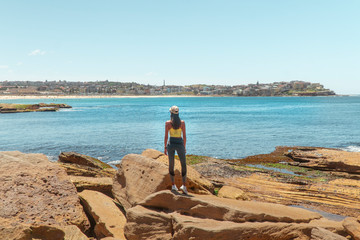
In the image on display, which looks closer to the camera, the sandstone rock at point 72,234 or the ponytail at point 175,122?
the sandstone rock at point 72,234

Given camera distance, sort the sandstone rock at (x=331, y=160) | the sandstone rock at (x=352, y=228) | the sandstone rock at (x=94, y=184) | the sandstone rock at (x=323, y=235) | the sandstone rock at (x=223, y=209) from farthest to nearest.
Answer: the sandstone rock at (x=331, y=160) < the sandstone rock at (x=94, y=184) < the sandstone rock at (x=223, y=209) < the sandstone rock at (x=352, y=228) < the sandstone rock at (x=323, y=235)

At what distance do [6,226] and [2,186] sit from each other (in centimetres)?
Answer: 252

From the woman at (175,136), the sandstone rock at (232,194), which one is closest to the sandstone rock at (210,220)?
the woman at (175,136)

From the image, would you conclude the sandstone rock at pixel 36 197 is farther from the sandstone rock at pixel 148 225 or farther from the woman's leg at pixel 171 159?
the woman's leg at pixel 171 159

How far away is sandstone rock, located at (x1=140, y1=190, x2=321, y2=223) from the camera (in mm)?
8289

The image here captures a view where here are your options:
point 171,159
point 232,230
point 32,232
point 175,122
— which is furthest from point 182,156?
point 32,232

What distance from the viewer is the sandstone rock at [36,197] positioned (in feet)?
27.5

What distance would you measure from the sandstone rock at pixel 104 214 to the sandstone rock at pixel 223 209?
113 cm

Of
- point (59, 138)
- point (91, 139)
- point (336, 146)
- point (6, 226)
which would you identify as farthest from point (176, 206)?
point (59, 138)

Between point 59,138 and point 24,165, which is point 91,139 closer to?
point 59,138

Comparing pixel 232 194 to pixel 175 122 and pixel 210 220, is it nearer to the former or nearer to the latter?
pixel 210 220

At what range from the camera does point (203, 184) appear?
11.9 metres

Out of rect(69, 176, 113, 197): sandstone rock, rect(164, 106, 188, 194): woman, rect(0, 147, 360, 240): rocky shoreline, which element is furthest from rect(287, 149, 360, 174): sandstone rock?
rect(69, 176, 113, 197): sandstone rock

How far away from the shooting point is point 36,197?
9203mm
